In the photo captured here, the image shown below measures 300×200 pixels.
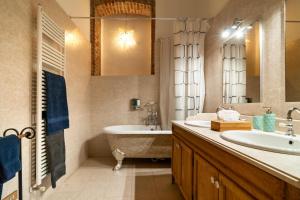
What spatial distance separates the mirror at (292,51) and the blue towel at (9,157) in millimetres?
2039

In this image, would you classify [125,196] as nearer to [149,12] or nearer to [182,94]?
[182,94]

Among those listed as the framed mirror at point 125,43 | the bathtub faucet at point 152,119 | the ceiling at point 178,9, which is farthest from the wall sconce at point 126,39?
the bathtub faucet at point 152,119

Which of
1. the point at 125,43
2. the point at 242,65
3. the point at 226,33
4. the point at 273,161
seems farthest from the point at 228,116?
the point at 125,43

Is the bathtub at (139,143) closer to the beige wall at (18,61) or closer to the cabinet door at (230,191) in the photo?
the beige wall at (18,61)

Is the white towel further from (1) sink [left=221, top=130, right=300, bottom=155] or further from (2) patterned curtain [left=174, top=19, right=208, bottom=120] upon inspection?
(2) patterned curtain [left=174, top=19, right=208, bottom=120]

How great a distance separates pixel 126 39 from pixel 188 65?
1.64 meters

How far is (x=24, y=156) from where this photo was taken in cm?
173

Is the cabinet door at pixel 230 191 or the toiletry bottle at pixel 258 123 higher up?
the toiletry bottle at pixel 258 123

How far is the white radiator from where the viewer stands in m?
1.79

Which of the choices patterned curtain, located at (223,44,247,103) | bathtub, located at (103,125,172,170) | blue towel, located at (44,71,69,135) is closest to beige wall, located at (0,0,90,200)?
blue towel, located at (44,71,69,135)

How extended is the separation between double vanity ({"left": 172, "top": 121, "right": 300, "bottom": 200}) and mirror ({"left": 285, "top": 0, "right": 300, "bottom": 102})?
1.58 feet

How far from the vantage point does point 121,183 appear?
252cm

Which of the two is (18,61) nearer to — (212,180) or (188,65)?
(212,180)

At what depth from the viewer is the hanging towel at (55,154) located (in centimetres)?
200
